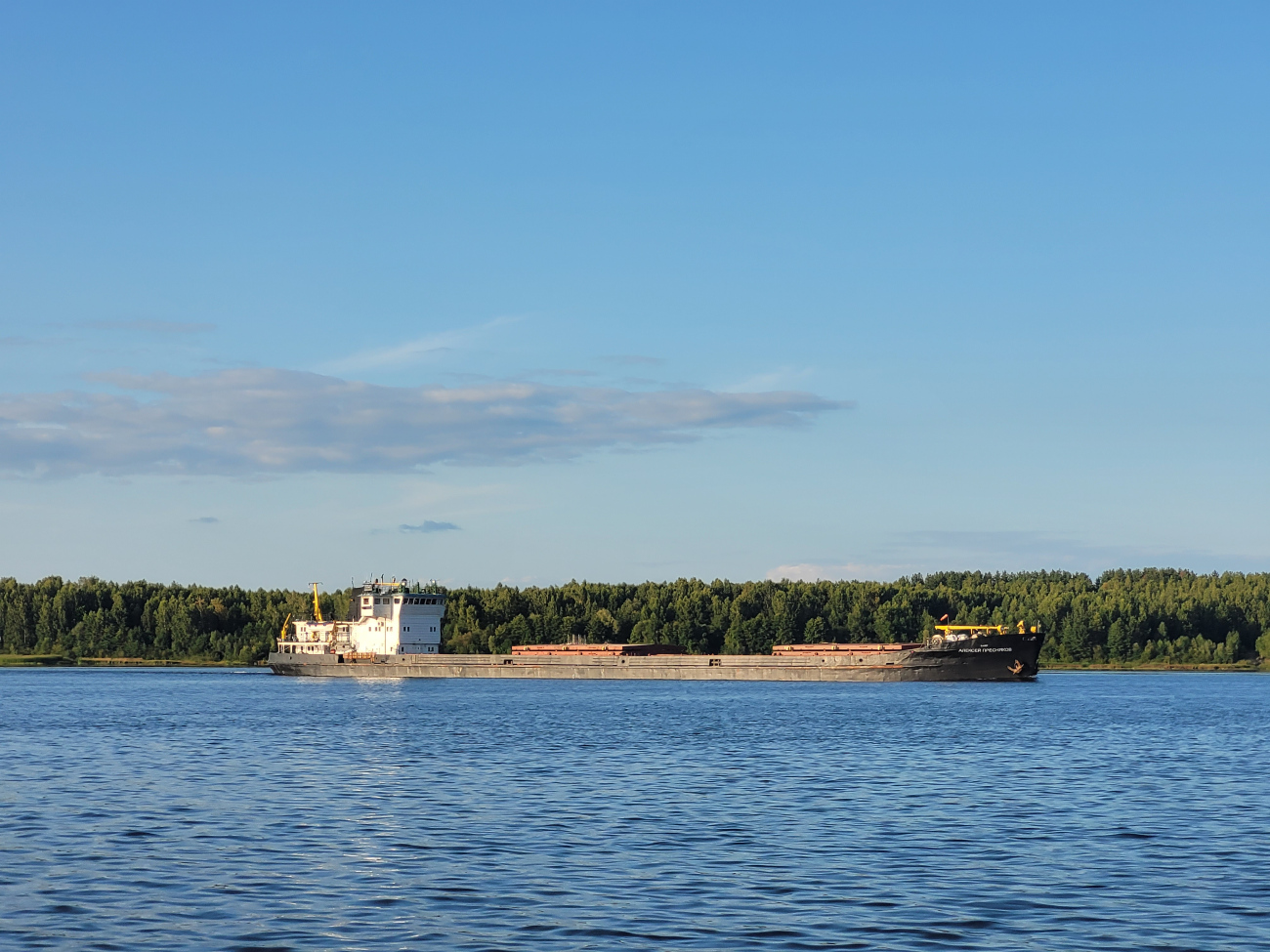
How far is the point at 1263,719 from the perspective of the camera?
10100 centimetres

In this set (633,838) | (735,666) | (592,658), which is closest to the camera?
(633,838)

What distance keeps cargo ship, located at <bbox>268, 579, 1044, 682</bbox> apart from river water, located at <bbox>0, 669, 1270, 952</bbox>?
68224 millimetres

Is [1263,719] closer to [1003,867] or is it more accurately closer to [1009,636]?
[1009,636]

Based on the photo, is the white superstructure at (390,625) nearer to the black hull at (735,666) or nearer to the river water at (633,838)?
the black hull at (735,666)

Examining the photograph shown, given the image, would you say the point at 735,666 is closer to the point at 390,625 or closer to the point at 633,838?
the point at 390,625

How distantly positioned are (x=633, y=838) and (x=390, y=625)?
135m

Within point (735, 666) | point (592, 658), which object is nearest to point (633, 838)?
point (735, 666)

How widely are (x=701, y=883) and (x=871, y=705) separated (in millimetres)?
80237

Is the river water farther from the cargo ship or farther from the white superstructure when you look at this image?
the white superstructure

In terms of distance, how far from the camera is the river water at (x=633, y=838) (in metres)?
26.7

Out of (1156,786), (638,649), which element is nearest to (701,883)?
(1156,786)

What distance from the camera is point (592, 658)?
17175 centimetres

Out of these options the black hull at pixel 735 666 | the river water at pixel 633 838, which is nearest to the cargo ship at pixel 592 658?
the black hull at pixel 735 666

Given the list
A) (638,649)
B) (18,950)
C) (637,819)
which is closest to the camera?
(18,950)
